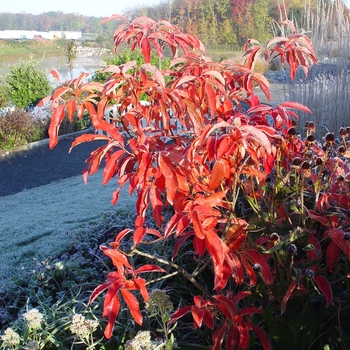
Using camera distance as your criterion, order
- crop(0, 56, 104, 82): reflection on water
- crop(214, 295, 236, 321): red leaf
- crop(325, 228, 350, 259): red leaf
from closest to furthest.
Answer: crop(325, 228, 350, 259): red leaf < crop(214, 295, 236, 321): red leaf < crop(0, 56, 104, 82): reflection on water

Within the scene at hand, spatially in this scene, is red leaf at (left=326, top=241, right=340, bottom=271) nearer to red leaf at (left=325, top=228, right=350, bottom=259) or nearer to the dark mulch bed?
red leaf at (left=325, top=228, right=350, bottom=259)

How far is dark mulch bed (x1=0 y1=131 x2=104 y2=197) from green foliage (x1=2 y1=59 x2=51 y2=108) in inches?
78.3

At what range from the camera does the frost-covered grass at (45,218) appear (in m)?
2.55

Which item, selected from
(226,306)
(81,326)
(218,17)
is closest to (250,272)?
(226,306)

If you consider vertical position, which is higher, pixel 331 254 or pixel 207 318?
pixel 331 254

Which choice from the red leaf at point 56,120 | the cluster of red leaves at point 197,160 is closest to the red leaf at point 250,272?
the cluster of red leaves at point 197,160

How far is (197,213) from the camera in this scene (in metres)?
1.06

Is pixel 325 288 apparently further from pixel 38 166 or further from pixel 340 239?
pixel 38 166

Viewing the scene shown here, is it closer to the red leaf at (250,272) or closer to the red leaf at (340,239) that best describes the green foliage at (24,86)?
the red leaf at (250,272)

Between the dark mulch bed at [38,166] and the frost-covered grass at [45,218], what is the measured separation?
0.52 meters

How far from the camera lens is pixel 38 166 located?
240 inches

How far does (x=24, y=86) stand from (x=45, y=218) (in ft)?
20.0

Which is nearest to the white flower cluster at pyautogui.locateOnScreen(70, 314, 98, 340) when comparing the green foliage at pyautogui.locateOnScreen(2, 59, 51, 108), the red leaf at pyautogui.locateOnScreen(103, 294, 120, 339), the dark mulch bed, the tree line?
the red leaf at pyautogui.locateOnScreen(103, 294, 120, 339)

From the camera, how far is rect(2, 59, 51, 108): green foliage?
28.3 ft
